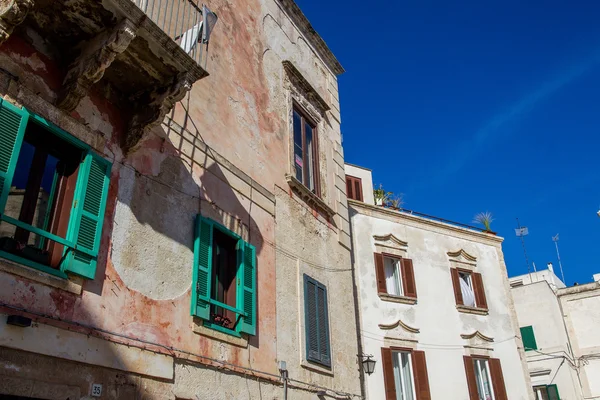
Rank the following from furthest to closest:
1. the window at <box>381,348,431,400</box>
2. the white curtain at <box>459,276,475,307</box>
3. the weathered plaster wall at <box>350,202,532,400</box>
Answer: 1. the white curtain at <box>459,276,475,307</box>
2. the weathered plaster wall at <box>350,202,532,400</box>
3. the window at <box>381,348,431,400</box>

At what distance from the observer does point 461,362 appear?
15.8m

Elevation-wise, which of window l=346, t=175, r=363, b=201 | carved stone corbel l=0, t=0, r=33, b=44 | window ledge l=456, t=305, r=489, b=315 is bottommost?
carved stone corbel l=0, t=0, r=33, b=44

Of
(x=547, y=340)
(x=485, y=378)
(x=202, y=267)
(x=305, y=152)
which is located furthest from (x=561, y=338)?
(x=202, y=267)

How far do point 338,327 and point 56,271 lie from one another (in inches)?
257

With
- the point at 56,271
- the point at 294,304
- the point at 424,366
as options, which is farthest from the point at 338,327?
the point at 56,271

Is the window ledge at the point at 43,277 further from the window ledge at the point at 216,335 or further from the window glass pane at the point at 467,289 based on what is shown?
the window glass pane at the point at 467,289

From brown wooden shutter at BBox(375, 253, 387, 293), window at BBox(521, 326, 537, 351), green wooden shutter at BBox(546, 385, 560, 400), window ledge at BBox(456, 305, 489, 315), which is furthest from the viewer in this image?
window at BBox(521, 326, 537, 351)

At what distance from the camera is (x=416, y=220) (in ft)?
57.1

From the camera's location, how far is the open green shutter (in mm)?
8742

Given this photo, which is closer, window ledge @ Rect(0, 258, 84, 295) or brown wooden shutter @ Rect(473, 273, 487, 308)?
window ledge @ Rect(0, 258, 84, 295)

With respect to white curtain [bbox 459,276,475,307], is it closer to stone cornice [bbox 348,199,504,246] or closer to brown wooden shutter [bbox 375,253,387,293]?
stone cornice [bbox 348,199,504,246]

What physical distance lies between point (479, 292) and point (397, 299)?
11.4ft

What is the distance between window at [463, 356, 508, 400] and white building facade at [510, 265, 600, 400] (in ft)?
27.4

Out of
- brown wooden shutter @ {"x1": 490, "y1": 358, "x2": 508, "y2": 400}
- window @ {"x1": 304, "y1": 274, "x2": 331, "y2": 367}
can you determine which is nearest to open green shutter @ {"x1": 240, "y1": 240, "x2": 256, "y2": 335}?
window @ {"x1": 304, "y1": 274, "x2": 331, "y2": 367}
